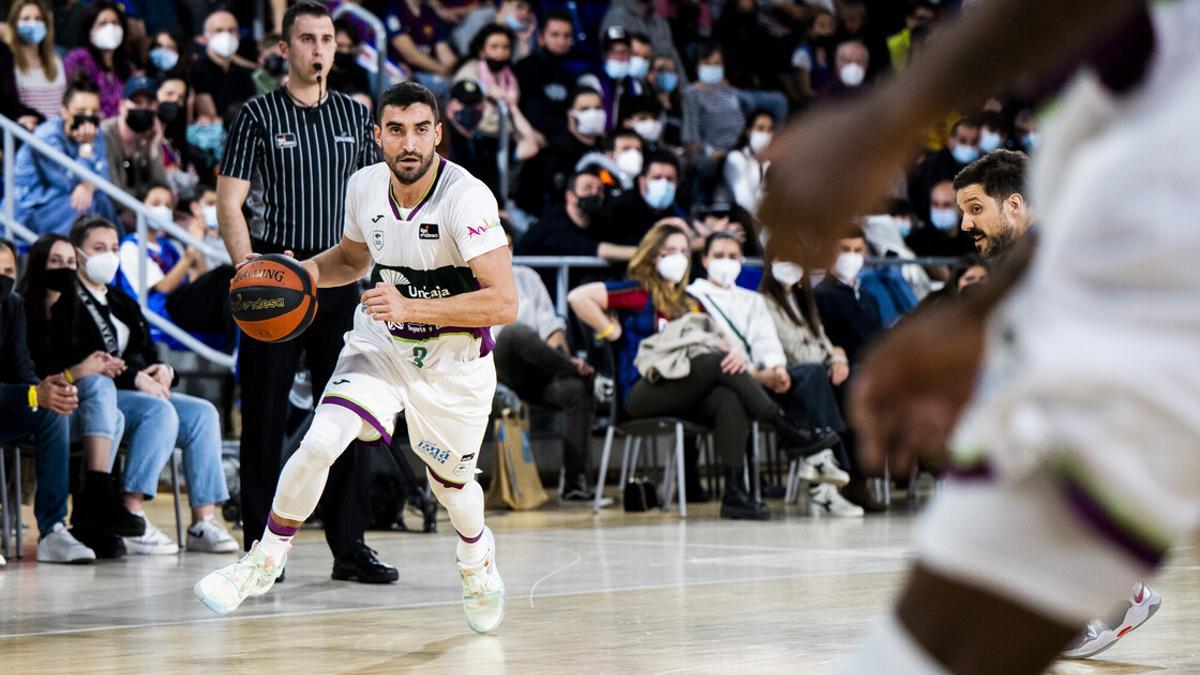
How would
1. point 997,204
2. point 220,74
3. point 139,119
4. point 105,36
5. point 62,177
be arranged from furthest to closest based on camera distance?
1. point 220,74
2. point 105,36
3. point 139,119
4. point 62,177
5. point 997,204

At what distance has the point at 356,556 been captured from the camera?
622 centimetres

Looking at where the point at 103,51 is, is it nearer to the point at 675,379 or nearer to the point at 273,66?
the point at 273,66

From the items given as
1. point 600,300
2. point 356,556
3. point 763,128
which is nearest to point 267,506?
point 356,556

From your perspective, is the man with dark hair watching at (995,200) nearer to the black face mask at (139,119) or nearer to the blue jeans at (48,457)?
the blue jeans at (48,457)

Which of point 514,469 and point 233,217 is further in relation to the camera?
point 514,469

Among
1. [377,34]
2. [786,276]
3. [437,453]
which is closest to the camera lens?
[437,453]

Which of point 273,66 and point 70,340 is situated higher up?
point 273,66

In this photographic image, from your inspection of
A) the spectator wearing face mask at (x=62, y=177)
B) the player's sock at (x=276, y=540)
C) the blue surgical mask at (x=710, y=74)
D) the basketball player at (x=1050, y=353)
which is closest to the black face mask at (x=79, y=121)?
the spectator wearing face mask at (x=62, y=177)

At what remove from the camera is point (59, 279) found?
741 cm

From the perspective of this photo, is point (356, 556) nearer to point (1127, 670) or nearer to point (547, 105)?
point (1127, 670)

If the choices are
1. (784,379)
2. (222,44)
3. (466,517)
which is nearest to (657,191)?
(784,379)

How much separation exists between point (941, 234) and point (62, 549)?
26.7 feet

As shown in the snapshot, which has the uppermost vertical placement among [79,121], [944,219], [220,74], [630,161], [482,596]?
[220,74]

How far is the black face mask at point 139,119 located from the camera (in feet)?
35.0
